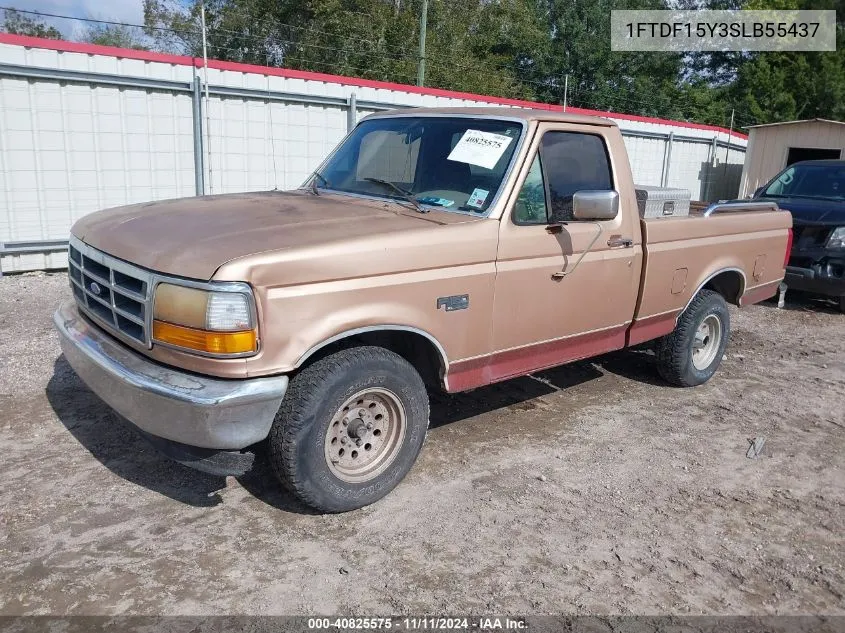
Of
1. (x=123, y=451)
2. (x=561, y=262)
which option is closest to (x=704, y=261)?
(x=561, y=262)

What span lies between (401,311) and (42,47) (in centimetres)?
729

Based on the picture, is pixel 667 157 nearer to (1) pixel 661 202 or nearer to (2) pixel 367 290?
(1) pixel 661 202

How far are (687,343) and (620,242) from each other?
4.70 feet

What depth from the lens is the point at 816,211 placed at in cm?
886

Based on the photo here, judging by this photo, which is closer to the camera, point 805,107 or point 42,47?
point 42,47

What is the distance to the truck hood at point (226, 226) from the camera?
3.11 m

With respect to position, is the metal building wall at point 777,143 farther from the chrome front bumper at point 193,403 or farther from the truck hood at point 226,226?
the chrome front bumper at point 193,403

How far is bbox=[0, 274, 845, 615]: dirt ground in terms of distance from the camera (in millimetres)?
3021

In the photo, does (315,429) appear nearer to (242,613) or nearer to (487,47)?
(242,613)

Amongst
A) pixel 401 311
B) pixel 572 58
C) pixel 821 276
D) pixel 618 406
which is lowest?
pixel 618 406

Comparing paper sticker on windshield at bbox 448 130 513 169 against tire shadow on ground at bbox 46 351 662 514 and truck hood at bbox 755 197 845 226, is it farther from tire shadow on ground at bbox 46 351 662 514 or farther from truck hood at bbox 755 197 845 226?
truck hood at bbox 755 197 845 226

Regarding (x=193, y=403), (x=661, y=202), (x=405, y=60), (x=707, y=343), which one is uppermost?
(x=405, y=60)

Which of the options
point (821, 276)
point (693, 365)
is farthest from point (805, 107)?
point (693, 365)

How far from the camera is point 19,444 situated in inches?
167
